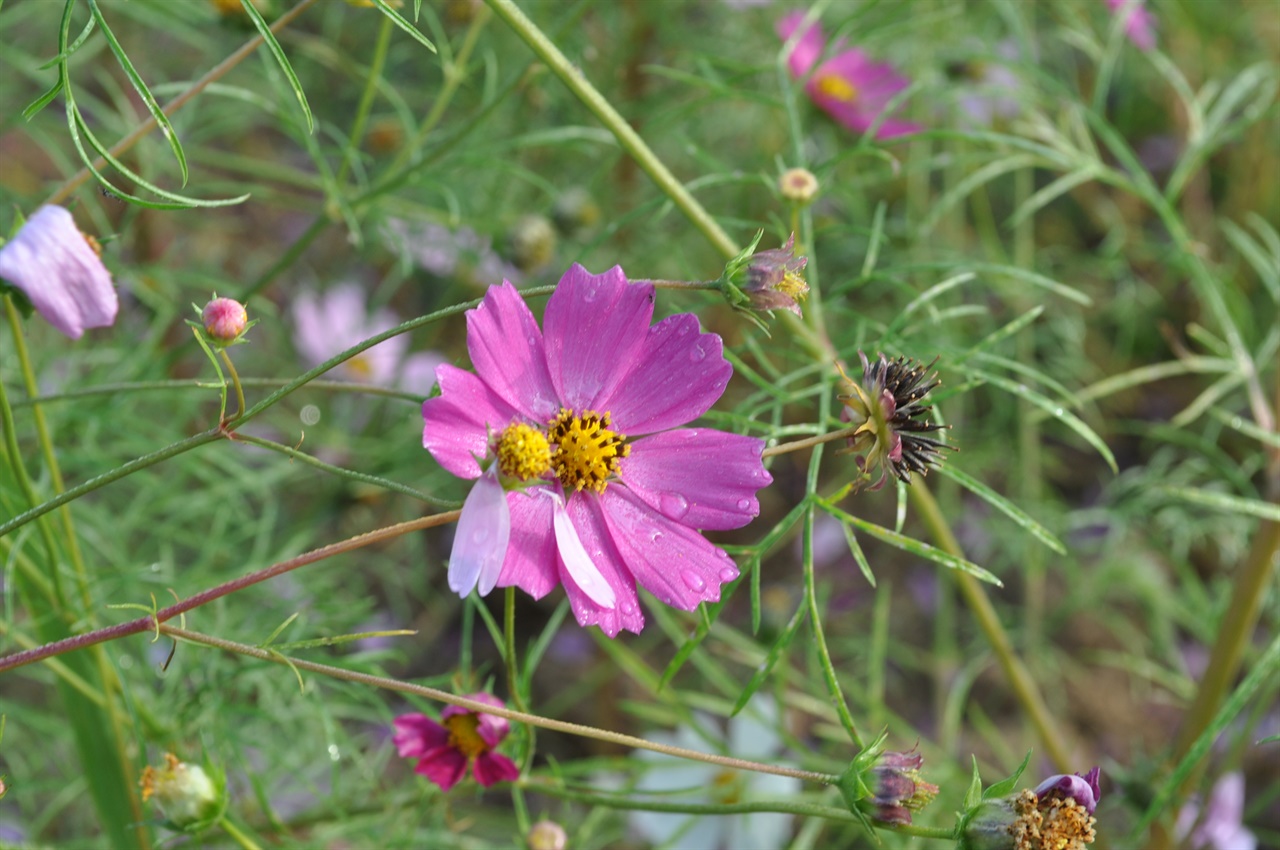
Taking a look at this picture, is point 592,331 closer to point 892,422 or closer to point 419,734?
point 892,422

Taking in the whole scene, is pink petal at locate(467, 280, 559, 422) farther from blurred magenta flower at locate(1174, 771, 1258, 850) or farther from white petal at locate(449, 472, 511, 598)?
blurred magenta flower at locate(1174, 771, 1258, 850)

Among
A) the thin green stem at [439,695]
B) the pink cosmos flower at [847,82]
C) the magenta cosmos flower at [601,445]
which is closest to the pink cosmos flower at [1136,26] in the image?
the pink cosmos flower at [847,82]

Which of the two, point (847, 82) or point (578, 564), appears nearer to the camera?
point (578, 564)

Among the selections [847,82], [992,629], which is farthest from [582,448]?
[847,82]

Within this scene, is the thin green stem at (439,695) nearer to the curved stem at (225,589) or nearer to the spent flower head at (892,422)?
the curved stem at (225,589)

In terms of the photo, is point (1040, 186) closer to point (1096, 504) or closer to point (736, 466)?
point (1096, 504)

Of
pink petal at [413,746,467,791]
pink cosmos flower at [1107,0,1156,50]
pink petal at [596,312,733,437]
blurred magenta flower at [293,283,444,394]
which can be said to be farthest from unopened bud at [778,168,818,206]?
blurred magenta flower at [293,283,444,394]
